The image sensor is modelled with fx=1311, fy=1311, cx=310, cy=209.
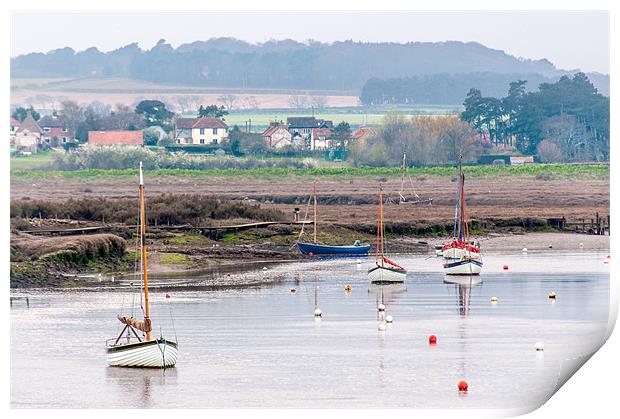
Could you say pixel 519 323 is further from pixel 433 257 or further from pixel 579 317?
pixel 433 257

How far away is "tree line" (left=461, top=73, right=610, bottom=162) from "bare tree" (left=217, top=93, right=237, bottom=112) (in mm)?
44485

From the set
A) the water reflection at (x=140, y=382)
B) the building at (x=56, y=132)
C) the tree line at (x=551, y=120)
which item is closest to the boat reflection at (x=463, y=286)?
the water reflection at (x=140, y=382)

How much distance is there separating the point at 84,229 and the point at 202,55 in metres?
138

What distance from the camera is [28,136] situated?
13525 centimetres

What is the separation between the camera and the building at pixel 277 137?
14012 cm

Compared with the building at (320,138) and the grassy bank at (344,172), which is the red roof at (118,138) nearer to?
the building at (320,138)

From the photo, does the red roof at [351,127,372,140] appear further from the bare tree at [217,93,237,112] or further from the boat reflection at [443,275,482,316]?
the boat reflection at [443,275,482,316]

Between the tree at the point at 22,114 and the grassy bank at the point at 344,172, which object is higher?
the tree at the point at 22,114

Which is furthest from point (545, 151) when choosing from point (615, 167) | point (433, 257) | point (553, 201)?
point (615, 167)

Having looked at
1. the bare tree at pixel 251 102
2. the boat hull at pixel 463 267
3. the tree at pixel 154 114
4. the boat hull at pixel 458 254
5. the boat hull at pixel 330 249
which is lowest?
the boat hull at pixel 330 249

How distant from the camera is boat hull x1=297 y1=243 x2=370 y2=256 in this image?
196 feet

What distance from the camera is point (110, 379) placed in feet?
95.6

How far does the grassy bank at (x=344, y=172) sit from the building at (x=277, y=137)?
72.7ft

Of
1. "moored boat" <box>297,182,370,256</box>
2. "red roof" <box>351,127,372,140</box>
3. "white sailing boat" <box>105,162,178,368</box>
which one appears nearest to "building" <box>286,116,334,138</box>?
"red roof" <box>351,127,372,140</box>
